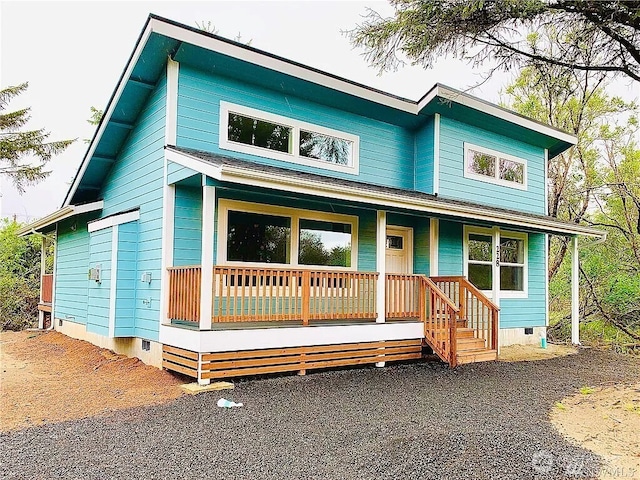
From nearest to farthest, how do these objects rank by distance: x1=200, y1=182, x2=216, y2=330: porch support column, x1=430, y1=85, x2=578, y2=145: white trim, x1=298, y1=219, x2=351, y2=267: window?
1. x1=200, y1=182, x2=216, y2=330: porch support column
2. x1=298, y1=219, x2=351, y2=267: window
3. x1=430, y1=85, x2=578, y2=145: white trim

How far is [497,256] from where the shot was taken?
33.7 ft

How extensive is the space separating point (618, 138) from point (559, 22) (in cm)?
1487

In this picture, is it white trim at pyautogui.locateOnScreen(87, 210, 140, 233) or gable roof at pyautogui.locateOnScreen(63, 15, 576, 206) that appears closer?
gable roof at pyautogui.locateOnScreen(63, 15, 576, 206)

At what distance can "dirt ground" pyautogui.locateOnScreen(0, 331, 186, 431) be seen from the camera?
5500 mm

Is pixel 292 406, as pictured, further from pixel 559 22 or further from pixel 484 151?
pixel 484 151

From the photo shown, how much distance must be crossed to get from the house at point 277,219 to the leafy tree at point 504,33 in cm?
215

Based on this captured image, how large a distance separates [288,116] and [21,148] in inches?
517

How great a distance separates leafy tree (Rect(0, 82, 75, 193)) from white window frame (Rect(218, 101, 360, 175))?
12.1 m

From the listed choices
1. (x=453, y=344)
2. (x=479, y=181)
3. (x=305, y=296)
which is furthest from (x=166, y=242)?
(x=479, y=181)

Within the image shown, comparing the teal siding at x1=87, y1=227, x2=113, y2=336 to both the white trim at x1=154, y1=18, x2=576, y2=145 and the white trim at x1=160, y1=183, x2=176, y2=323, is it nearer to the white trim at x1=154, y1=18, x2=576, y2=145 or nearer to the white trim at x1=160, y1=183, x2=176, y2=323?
the white trim at x1=160, y1=183, x2=176, y2=323

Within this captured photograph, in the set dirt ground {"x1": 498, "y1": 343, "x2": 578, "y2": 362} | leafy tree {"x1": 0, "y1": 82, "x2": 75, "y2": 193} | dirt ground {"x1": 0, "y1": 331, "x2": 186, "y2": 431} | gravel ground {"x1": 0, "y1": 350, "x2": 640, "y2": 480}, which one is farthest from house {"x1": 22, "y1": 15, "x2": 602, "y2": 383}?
leafy tree {"x1": 0, "y1": 82, "x2": 75, "y2": 193}

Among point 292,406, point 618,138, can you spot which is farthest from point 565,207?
point 292,406

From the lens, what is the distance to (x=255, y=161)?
8078 millimetres

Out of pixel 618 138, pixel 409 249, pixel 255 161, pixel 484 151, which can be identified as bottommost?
pixel 409 249
